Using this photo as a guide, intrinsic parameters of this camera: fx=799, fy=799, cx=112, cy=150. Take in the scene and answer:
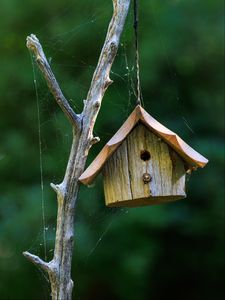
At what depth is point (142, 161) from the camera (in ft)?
9.98

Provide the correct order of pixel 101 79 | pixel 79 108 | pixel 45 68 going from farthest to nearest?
1. pixel 79 108
2. pixel 101 79
3. pixel 45 68

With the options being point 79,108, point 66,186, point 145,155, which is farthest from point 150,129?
point 79,108

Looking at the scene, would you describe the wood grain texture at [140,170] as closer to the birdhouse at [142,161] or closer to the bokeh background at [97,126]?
the birdhouse at [142,161]

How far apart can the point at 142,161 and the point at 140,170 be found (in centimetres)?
4

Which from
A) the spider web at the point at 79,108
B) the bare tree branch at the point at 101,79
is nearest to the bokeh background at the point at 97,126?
the spider web at the point at 79,108

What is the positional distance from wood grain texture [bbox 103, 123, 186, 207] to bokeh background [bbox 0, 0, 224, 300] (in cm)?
253

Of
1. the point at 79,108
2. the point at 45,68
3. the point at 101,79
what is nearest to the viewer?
A: the point at 45,68

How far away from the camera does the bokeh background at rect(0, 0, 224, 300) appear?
5.84m

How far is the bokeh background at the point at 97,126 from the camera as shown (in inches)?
230

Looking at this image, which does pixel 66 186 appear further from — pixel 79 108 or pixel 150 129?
pixel 79 108

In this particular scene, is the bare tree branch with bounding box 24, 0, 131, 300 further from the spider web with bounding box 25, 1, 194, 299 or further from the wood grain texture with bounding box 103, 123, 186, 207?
the spider web with bounding box 25, 1, 194, 299

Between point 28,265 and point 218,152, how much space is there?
68.9 inches

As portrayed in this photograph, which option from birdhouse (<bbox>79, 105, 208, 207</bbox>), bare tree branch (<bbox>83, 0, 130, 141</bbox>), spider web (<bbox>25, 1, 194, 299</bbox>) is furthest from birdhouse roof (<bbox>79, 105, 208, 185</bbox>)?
spider web (<bbox>25, 1, 194, 299</bbox>)

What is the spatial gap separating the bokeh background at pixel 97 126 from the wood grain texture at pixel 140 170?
2.53 metres
